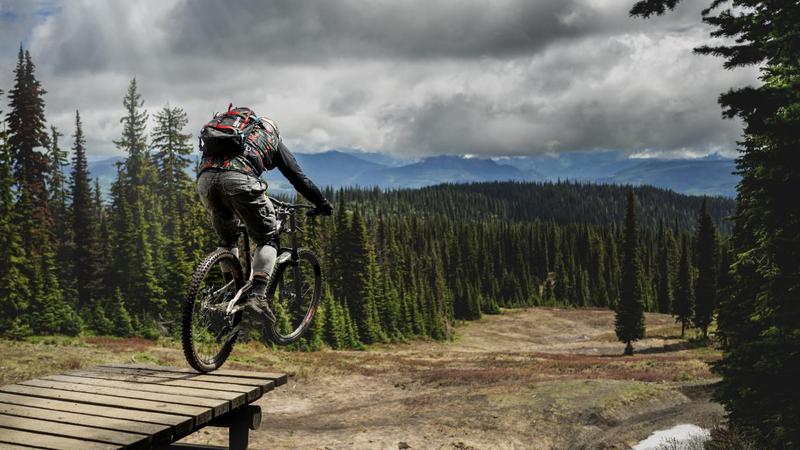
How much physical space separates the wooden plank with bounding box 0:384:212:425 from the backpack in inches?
98.5

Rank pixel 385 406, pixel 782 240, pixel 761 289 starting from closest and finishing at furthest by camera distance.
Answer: pixel 782 240, pixel 761 289, pixel 385 406

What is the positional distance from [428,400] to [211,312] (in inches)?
885

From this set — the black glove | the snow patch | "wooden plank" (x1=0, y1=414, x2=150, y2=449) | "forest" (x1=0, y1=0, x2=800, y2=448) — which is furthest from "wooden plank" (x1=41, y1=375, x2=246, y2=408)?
the snow patch

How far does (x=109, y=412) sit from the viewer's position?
539 centimetres

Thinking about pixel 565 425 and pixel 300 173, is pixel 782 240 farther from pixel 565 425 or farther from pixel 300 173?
pixel 300 173

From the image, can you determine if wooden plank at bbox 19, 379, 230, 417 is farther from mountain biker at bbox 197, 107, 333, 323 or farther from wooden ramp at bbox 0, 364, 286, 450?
mountain biker at bbox 197, 107, 333, 323

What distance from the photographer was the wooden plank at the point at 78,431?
15.3 feet

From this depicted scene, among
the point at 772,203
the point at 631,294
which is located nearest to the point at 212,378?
the point at 772,203

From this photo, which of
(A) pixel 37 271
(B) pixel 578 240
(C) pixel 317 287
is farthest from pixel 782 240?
(B) pixel 578 240

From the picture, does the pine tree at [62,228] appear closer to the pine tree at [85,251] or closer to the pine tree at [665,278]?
the pine tree at [85,251]

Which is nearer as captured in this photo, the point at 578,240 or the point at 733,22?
the point at 733,22

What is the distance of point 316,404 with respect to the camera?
27.4 m

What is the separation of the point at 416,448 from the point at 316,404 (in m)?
9.39

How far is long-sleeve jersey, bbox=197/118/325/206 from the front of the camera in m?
5.56
